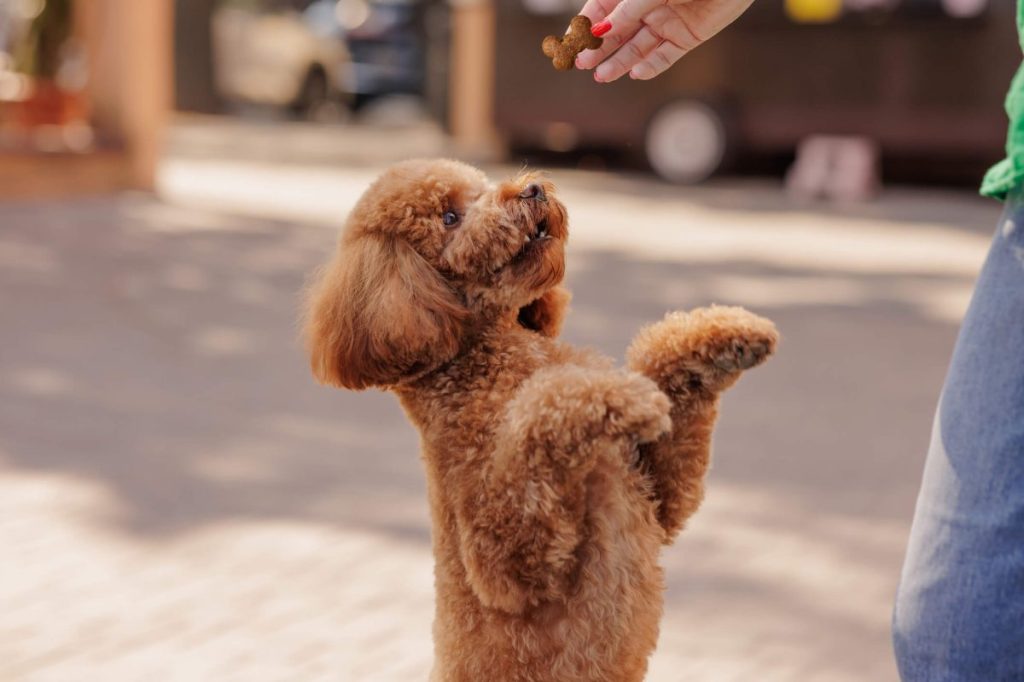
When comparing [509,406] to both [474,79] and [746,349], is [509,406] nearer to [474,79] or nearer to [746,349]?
[746,349]

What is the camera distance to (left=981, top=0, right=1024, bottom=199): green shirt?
1.90 metres

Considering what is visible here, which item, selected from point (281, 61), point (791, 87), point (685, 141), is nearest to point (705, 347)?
point (791, 87)

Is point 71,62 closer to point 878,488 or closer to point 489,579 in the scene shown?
point 878,488

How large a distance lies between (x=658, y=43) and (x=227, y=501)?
2.93 m

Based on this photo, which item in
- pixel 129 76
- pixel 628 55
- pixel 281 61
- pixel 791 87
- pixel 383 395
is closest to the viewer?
pixel 628 55

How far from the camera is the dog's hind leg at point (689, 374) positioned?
6.44ft

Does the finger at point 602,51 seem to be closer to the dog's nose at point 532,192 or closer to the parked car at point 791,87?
the dog's nose at point 532,192

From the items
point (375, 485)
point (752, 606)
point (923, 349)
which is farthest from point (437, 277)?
point (923, 349)

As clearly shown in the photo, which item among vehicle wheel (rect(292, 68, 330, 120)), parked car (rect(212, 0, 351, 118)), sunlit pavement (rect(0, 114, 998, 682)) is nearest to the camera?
sunlit pavement (rect(0, 114, 998, 682))

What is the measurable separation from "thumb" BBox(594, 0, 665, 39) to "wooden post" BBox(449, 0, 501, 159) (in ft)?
44.3

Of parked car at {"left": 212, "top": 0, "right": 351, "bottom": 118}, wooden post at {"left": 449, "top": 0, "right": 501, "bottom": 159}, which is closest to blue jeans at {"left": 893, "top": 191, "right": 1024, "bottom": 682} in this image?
wooden post at {"left": 449, "top": 0, "right": 501, "bottom": 159}

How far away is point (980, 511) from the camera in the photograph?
6.01 feet

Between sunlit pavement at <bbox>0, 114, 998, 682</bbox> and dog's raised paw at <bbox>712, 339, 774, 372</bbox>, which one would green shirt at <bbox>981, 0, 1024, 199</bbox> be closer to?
dog's raised paw at <bbox>712, 339, 774, 372</bbox>

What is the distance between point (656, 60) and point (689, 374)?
1.80ft
